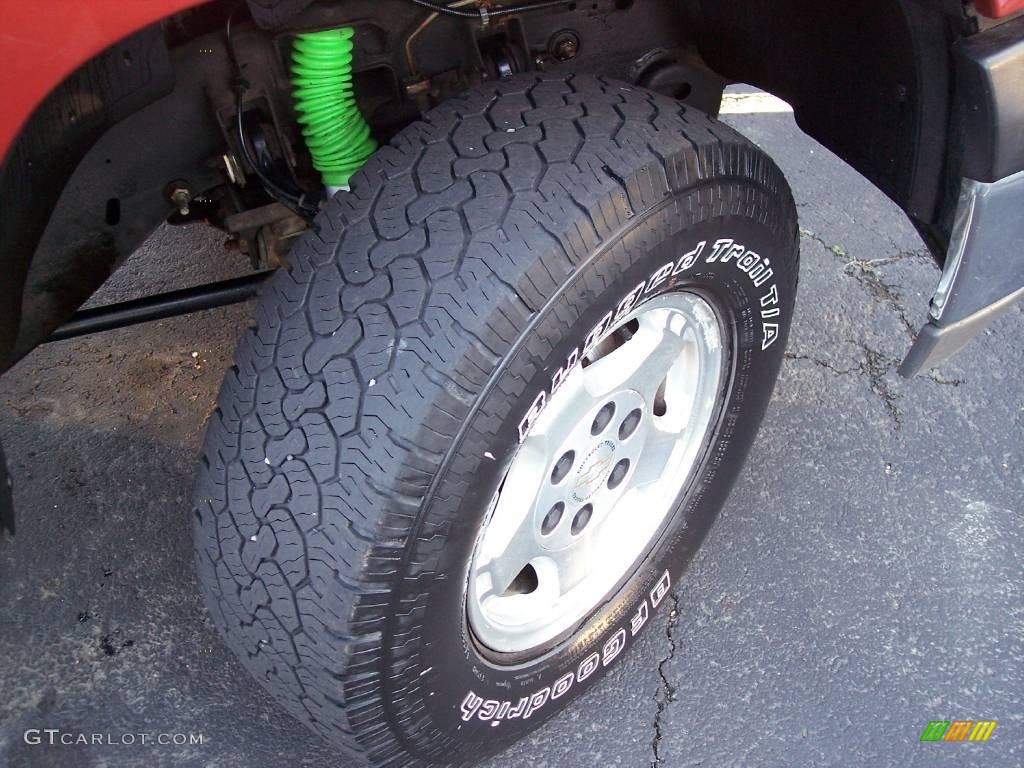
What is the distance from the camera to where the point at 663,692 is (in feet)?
6.91

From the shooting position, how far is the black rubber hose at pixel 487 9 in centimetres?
153

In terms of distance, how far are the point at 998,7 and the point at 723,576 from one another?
1.45 meters

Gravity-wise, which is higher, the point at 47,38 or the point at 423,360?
the point at 47,38

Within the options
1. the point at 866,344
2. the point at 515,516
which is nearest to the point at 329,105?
the point at 515,516

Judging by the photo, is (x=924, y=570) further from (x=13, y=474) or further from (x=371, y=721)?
(x=13, y=474)

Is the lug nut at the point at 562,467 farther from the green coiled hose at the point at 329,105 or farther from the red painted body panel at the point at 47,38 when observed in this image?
the red painted body panel at the point at 47,38

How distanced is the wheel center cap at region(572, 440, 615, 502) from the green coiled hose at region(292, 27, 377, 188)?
2.40 ft

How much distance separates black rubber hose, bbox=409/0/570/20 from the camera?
1.53m

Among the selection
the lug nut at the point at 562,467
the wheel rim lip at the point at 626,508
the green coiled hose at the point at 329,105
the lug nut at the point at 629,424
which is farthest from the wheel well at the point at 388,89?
the lug nut at the point at 562,467

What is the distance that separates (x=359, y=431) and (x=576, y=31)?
1.15m

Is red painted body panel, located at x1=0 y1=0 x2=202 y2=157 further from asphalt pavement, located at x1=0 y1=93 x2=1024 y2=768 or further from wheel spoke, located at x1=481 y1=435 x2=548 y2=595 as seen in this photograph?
asphalt pavement, located at x1=0 y1=93 x2=1024 y2=768

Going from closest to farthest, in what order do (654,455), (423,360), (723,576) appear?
(423,360)
(654,455)
(723,576)

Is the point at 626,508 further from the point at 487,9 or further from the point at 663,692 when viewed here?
the point at 487,9

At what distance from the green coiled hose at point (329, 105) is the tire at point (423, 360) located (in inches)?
8.6
